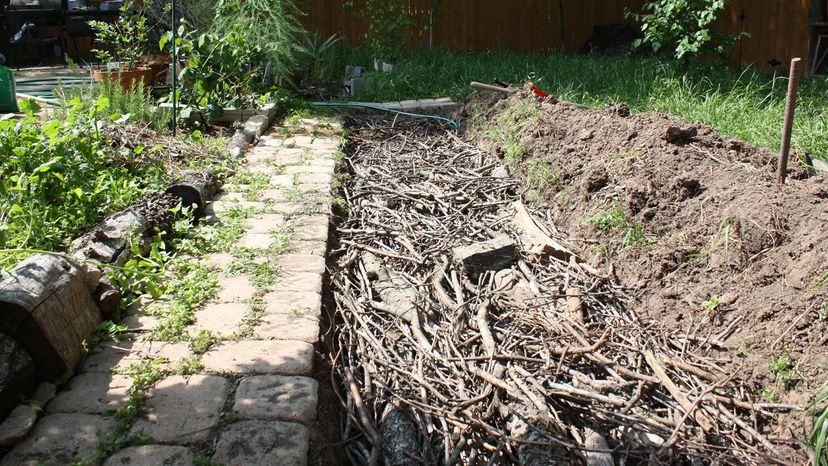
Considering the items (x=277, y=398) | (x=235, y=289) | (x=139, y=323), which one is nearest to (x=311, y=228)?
(x=235, y=289)

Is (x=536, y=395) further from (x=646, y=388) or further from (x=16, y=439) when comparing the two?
(x=16, y=439)

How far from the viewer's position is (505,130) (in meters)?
6.03

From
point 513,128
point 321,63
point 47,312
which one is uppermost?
point 321,63

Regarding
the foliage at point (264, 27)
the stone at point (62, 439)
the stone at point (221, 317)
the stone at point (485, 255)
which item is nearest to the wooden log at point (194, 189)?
the stone at point (221, 317)

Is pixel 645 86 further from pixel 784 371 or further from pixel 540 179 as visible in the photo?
pixel 784 371

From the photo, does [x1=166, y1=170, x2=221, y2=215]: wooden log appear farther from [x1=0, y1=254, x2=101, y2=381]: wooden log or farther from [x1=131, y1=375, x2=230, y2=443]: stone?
[x1=131, y1=375, x2=230, y2=443]: stone

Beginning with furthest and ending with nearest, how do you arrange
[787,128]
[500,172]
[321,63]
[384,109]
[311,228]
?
[321,63], [384,109], [500,172], [311,228], [787,128]

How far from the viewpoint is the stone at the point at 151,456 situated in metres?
2.17

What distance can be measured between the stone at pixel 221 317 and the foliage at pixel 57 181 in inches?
34.9

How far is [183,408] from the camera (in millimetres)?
2465

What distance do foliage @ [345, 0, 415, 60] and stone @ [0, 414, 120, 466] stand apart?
8145 mm

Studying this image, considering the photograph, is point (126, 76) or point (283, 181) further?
point (126, 76)

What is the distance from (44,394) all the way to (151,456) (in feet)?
1.91

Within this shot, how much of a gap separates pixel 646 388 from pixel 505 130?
11.3ft
